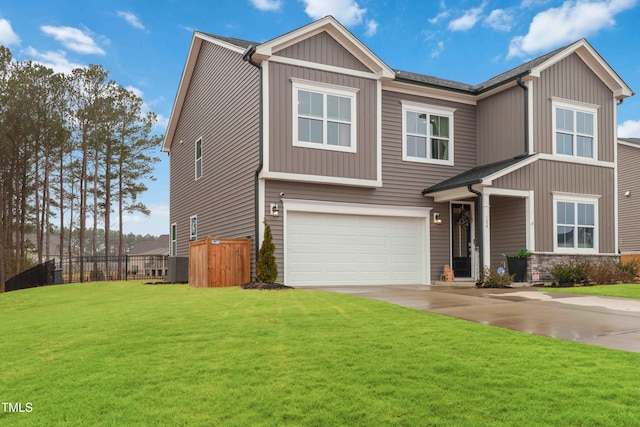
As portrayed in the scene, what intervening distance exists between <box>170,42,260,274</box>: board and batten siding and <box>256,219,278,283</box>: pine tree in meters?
0.77

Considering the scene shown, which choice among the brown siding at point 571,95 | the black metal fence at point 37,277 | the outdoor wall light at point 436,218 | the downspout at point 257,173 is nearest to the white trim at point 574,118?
the brown siding at point 571,95

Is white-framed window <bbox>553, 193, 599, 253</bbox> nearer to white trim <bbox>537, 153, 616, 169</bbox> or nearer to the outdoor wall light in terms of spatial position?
white trim <bbox>537, 153, 616, 169</bbox>

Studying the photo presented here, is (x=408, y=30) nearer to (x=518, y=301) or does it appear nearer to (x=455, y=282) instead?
(x=455, y=282)

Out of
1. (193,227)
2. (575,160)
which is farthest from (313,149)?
(575,160)

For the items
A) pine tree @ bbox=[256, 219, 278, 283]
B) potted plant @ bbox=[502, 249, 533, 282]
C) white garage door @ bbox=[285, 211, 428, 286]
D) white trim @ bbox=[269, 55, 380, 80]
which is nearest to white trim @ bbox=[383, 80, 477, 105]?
white trim @ bbox=[269, 55, 380, 80]

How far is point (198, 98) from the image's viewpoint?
18484 mm

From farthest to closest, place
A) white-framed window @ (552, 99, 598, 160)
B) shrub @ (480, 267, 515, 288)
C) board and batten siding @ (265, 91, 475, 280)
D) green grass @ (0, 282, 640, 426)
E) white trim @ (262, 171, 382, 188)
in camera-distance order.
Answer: white-framed window @ (552, 99, 598, 160) < board and batten siding @ (265, 91, 475, 280) < shrub @ (480, 267, 515, 288) < white trim @ (262, 171, 382, 188) < green grass @ (0, 282, 640, 426)

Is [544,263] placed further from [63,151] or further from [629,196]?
[63,151]

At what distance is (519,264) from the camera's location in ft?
46.4

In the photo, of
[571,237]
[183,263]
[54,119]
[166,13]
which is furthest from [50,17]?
[571,237]

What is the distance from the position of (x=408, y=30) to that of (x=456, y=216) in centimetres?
987

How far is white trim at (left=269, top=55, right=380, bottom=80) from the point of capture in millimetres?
12859

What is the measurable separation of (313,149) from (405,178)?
129 inches

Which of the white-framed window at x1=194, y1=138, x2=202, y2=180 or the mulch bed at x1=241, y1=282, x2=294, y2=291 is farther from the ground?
the white-framed window at x1=194, y1=138, x2=202, y2=180
